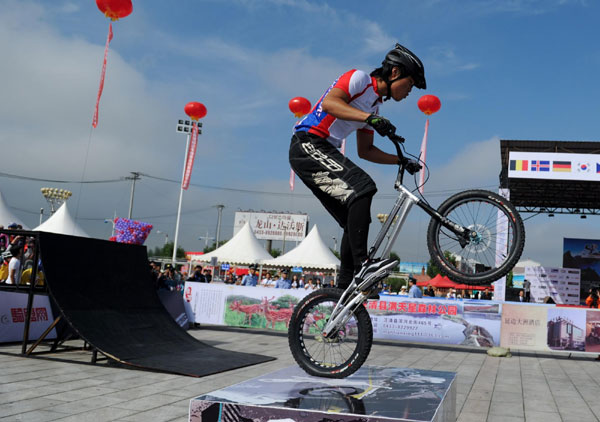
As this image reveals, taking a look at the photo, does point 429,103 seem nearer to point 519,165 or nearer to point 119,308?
point 519,165

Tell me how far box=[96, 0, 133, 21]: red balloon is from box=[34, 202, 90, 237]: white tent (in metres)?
10.4

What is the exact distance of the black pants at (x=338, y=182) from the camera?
4.06 m

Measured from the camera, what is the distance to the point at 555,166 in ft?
59.5

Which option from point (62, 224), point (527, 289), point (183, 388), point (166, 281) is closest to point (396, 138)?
point (183, 388)

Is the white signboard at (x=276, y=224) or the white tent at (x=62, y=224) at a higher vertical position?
the white signboard at (x=276, y=224)

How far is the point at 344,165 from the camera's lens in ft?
13.6

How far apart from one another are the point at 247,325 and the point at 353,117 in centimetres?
1316

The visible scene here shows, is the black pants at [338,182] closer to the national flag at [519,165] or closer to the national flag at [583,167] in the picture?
the national flag at [519,165]

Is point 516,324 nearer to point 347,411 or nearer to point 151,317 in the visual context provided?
point 151,317

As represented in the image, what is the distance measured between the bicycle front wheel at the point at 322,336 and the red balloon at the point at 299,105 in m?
19.9

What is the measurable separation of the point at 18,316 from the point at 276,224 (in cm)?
6549

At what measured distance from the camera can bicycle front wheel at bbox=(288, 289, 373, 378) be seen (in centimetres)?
428

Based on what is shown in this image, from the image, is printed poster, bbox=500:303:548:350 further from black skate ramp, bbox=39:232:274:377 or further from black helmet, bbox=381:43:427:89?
black helmet, bbox=381:43:427:89

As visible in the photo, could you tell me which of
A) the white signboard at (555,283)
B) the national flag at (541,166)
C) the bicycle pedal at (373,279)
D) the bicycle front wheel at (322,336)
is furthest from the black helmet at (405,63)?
the white signboard at (555,283)
